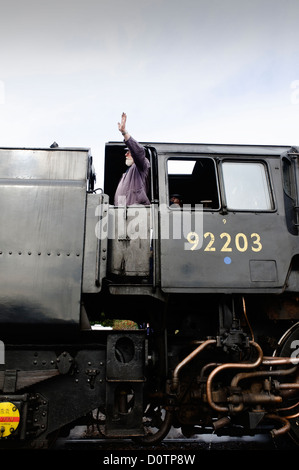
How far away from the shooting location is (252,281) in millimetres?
3559

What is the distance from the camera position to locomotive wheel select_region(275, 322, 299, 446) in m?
3.68

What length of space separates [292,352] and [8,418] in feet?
9.73

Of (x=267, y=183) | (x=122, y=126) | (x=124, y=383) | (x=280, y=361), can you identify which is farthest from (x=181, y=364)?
(x=122, y=126)

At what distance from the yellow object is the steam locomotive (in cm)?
1

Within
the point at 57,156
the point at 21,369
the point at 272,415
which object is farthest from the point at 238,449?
the point at 57,156

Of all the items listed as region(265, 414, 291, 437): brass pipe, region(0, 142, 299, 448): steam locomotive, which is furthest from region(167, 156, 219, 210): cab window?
region(265, 414, 291, 437): brass pipe

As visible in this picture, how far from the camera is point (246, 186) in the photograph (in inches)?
155

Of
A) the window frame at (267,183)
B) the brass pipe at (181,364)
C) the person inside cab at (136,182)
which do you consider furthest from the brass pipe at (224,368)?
the person inside cab at (136,182)

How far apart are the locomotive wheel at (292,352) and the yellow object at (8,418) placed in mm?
2759

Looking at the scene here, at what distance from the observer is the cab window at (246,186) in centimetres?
384

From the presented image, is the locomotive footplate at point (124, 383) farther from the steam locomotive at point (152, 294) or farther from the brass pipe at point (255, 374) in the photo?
the brass pipe at point (255, 374)

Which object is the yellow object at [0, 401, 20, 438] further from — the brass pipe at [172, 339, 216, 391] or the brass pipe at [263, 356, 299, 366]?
the brass pipe at [263, 356, 299, 366]
